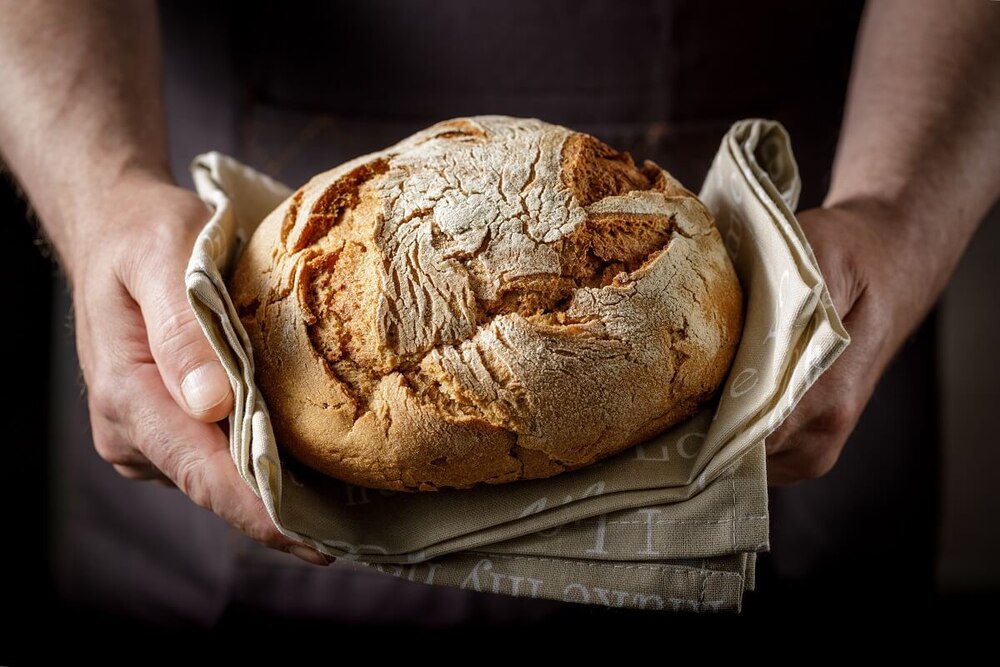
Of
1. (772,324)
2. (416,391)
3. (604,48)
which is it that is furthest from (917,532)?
(416,391)

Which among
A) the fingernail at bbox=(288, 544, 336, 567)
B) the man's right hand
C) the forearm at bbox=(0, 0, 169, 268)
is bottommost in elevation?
the fingernail at bbox=(288, 544, 336, 567)

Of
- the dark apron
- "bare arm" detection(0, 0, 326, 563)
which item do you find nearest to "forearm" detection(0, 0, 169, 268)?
"bare arm" detection(0, 0, 326, 563)

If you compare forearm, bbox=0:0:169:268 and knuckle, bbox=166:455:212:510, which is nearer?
knuckle, bbox=166:455:212:510

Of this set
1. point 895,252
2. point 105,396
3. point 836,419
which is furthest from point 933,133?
point 105,396

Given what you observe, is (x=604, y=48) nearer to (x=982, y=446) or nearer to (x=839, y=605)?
(x=839, y=605)

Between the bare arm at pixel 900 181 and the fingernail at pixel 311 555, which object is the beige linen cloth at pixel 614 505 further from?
the bare arm at pixel 900 181

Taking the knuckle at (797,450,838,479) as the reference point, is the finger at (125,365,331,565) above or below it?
above

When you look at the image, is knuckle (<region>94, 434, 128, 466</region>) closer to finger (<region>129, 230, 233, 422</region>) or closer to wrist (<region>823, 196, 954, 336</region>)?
finger (<region>129, 230, 233, 422</region>)

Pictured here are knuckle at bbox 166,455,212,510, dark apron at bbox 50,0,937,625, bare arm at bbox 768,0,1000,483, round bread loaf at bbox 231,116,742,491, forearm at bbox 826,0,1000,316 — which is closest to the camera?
round bread loaf at bbox 231,116,742,491

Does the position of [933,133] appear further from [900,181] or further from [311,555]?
[311,555]
